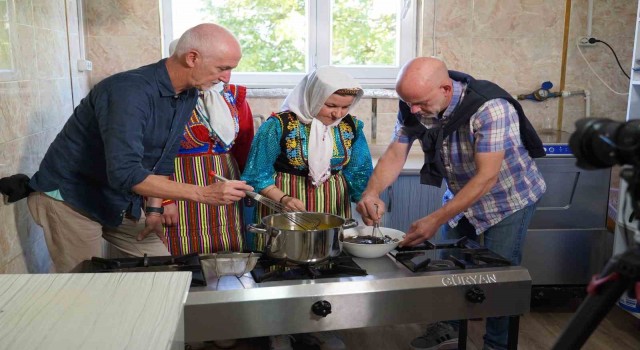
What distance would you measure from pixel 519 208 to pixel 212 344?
1.38 metres

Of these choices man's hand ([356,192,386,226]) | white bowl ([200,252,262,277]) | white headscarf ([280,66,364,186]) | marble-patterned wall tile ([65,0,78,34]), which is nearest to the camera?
white bowl ([200,252,262,277])

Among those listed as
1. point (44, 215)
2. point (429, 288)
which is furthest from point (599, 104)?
point (44, 215)

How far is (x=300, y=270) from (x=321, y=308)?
0.51 ft

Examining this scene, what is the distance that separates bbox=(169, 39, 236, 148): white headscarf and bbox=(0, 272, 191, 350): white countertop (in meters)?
1.24

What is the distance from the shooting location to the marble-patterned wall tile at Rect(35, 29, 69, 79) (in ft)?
7.40

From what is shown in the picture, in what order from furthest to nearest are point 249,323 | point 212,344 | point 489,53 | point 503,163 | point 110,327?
point 489,53 < point 212,344 < point 503,163 < point 249,323 < point 110,327

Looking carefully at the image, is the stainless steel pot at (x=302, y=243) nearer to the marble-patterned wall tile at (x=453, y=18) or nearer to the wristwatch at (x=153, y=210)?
the wristwatch at (x=153, y=210)

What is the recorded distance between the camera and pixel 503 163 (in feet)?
6.50

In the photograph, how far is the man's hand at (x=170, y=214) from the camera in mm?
2162

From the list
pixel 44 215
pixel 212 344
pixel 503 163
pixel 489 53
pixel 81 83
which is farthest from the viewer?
pixel 489 53

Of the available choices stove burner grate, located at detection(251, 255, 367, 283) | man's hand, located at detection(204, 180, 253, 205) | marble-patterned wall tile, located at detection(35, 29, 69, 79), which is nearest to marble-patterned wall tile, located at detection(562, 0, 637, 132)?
stove burner grate, located at detection(251, 255, 367, 283)

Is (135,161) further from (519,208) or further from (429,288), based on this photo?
(519,208)

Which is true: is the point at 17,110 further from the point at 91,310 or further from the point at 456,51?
the point at 456,51

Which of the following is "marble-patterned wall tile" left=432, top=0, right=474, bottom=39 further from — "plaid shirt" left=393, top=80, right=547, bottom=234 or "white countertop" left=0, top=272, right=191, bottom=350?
"white countertop" left=0, top=272, right=191, bottom=350
